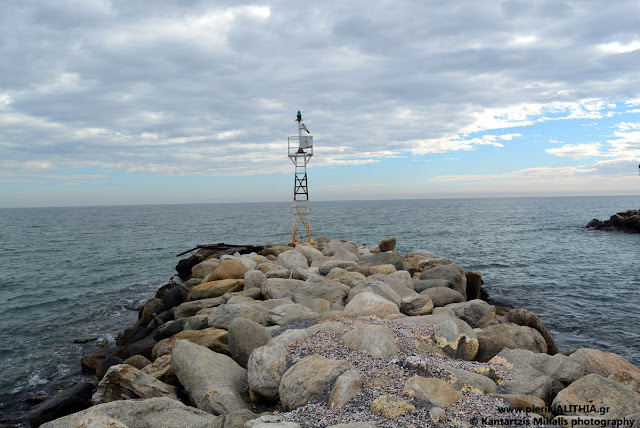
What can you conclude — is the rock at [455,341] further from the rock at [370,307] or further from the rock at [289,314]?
the rock at [289,314]

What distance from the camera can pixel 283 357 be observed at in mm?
5797

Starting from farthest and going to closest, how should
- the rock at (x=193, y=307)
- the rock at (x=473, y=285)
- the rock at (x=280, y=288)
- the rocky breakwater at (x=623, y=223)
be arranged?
the rocky breakwater at (x=623, y=223), the rock at (x=473, y=285), the rock at (x=193, y=307), the rock at (x=280, y=288)

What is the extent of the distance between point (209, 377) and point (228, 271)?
7062 mm

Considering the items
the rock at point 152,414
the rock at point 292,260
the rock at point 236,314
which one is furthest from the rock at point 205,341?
the rock at point 292,260

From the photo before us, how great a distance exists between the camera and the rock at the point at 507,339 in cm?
682

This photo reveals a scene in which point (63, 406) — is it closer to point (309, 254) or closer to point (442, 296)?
point (442, 296)

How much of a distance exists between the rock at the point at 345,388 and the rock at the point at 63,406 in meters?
5.23

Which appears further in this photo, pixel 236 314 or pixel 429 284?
pixel 429 284

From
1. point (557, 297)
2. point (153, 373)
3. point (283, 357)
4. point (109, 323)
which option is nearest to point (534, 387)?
point (283, 357)

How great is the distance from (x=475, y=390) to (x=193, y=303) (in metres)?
8.30

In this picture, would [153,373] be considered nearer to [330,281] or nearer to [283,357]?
[283,357]

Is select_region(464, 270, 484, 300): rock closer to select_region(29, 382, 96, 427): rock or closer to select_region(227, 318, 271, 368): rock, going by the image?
select_region(227, 318, 271, 368): rock

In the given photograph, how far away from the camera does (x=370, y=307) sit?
327 inches

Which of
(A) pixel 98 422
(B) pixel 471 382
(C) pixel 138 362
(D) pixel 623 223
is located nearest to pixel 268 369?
(A) pixel 98 422
